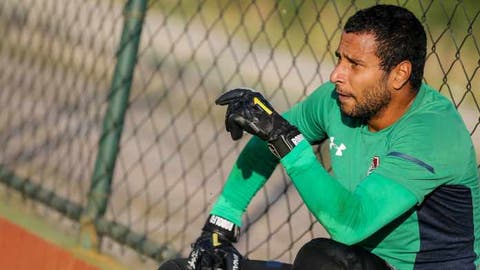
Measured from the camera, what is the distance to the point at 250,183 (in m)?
4.23

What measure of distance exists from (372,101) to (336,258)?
495 mm

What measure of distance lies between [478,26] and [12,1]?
345 cm

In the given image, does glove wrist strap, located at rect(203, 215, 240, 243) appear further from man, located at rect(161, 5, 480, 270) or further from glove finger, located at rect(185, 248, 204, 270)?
man, located at rect(161, 5, 480, 270)

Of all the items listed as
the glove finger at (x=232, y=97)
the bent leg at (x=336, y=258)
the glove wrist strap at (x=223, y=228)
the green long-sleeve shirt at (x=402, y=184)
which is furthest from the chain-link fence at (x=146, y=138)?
the bent leg at (x=336, y=258)

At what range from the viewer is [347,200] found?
3463mm

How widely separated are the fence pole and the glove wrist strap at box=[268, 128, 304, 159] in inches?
68.1

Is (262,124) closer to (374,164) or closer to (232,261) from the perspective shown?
(374,164)

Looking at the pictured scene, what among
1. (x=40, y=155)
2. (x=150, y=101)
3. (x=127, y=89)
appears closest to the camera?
(x=127, y=89)

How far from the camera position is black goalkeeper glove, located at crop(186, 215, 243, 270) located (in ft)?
13.0

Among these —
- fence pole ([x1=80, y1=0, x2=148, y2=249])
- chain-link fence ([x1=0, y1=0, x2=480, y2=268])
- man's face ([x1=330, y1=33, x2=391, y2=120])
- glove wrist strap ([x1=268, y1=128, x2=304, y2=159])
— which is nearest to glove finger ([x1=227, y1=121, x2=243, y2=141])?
glove wrist strap ([x1=268, y1=128, x2=304, y2=159])

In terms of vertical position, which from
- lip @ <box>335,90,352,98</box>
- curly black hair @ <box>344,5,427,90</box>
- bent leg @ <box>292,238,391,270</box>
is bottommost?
bent leg @ <box>292,238,391,270</box>

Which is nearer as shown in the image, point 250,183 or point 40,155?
point 250,183

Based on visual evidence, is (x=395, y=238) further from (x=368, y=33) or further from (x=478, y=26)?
(x=478, y=26)

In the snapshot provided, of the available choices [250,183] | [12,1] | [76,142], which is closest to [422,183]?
[250,183]
